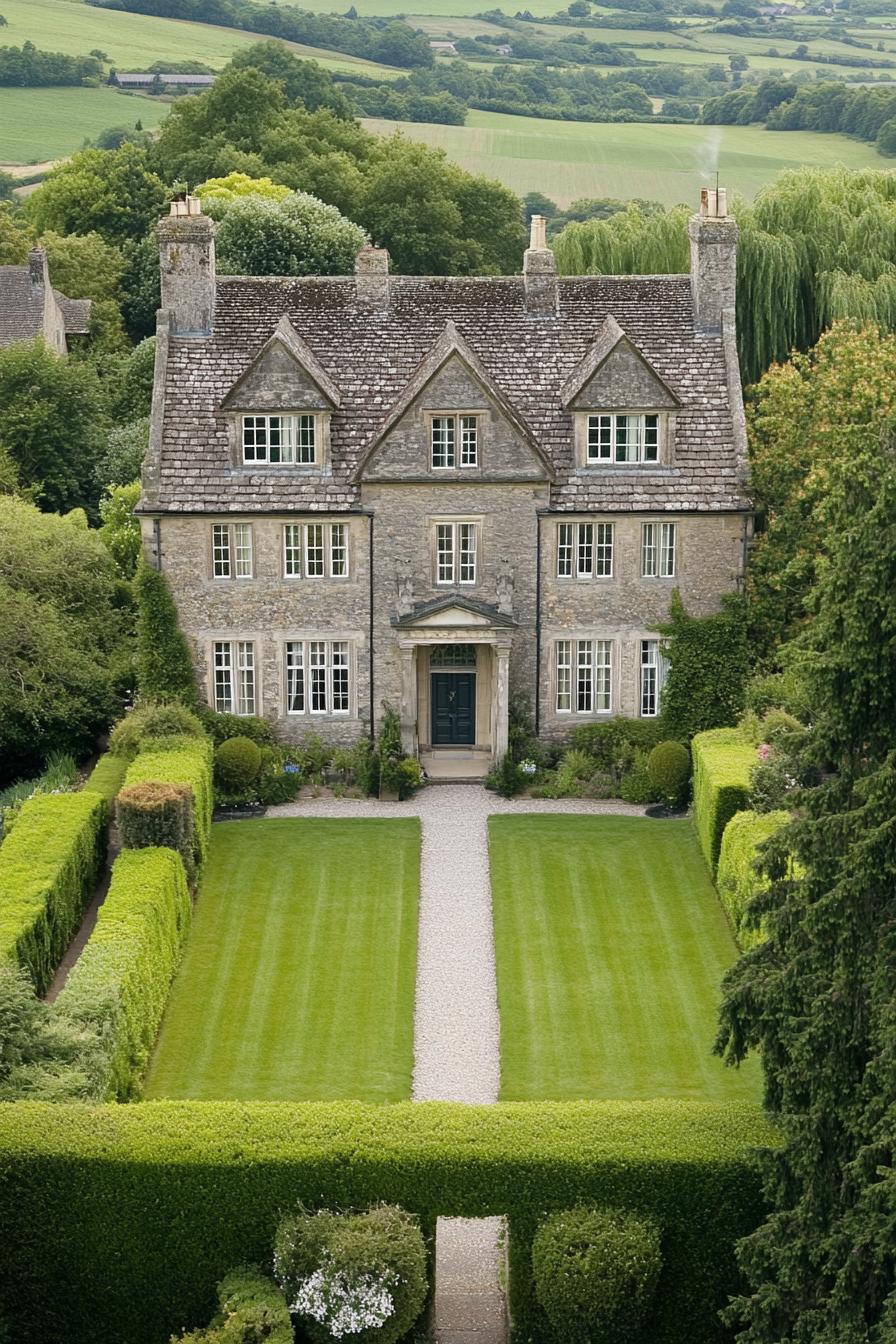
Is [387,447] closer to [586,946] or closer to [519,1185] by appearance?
[586,946]

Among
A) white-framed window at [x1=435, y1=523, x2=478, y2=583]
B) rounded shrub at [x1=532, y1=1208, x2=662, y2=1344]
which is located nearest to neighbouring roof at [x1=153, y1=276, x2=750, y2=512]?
white-framed window at [x1=435, y1=523, x2=478, y2=583]

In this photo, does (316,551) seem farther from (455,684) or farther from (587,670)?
(587,670)

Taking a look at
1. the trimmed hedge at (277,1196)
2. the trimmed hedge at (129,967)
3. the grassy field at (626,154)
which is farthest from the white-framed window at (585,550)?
the grassy field at (626,154)

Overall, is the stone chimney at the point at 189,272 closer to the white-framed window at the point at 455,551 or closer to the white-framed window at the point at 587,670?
the white-framed window at the point at 455,551

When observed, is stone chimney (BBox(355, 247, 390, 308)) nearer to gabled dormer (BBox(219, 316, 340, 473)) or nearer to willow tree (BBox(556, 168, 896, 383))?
gabled dormer (BBox(219, 316, 340, 473))

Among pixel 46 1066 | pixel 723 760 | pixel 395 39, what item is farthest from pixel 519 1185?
pixel 395 39
